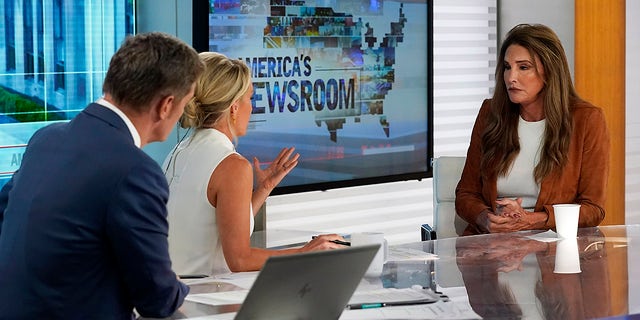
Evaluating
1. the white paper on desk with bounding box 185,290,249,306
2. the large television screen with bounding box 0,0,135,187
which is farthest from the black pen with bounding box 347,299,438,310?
the large television screen with bounding box 0,0,135,187

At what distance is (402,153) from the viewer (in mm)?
6062

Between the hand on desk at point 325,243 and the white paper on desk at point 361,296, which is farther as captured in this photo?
the hand on desk at point 325,243

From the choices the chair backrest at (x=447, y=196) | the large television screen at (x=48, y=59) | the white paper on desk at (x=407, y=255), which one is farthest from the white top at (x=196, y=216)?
the chair backrest at (x=447, y=196)

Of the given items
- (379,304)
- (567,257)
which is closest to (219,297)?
(379,304)

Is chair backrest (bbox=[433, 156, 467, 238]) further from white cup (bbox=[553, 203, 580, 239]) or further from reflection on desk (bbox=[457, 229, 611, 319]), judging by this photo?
white cup (bbox=[553, 203, 580, 239])

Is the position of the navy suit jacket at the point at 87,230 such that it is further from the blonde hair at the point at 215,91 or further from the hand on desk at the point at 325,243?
the blonde hair at the point at 215,91

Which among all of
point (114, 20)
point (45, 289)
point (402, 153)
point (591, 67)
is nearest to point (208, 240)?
point (45, 289)

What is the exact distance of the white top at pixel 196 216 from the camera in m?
3.44

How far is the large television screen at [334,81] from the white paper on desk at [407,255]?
179 cm

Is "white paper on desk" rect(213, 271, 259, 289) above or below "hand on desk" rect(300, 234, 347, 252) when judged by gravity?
below

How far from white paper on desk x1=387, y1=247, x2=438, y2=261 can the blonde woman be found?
0.87 ft

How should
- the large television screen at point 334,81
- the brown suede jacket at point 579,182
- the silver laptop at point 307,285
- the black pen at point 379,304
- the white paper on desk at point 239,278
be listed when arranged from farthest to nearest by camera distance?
the large television screen at point 334,81, the brown suede jacket at point 579,182, the white paper on desk at point 239,278, the black pen at point 379,304, the silver laptop at point 307,285

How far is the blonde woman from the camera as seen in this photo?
10.9ft

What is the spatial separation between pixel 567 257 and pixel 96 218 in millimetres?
1831
